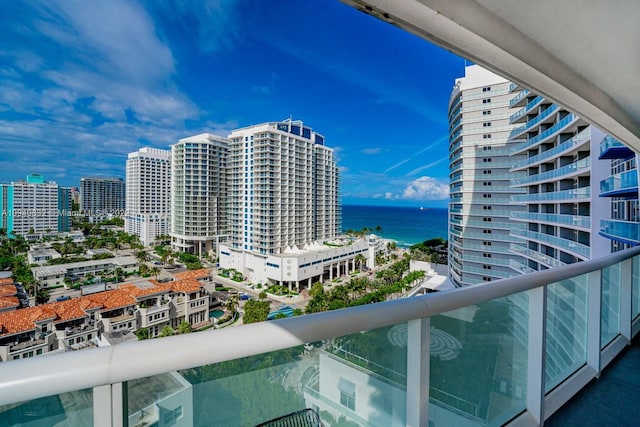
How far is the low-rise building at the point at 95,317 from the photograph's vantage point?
1262 centimetres

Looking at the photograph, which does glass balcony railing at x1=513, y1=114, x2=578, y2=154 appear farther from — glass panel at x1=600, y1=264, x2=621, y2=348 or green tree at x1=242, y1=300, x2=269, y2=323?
green tree at x1=242, y1=300, x2=269, y2=323

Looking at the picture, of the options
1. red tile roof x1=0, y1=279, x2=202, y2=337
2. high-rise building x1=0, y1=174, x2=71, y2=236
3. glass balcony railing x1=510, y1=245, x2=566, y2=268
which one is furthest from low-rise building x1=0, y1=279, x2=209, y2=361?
high-rise building x1=0, y1=174, x2=71, y2=236

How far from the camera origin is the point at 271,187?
2578 centimetres

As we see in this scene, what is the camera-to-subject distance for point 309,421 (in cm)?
81

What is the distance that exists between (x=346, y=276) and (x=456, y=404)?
2729cm

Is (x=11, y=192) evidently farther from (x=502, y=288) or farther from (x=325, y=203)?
(x=502, y=288)

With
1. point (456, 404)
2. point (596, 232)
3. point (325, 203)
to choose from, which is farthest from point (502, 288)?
point (325, 203)

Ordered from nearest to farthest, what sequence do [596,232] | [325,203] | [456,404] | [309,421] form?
[309,421], [456,404], [596,232], [325,203]

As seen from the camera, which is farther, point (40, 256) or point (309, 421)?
point (40, 256)

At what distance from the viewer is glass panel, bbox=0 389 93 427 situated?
50 centimetres

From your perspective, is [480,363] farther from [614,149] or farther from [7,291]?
[7,291]

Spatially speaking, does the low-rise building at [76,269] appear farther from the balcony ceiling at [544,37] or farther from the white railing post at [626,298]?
the white railing post at [626,298]

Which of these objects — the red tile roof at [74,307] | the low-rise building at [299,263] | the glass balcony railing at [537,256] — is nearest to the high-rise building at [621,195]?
the glass balcony railing at [537,256]

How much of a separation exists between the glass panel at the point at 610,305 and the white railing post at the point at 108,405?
Result: 258cm
